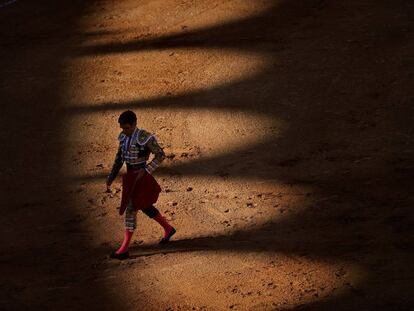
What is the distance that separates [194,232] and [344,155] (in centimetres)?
298

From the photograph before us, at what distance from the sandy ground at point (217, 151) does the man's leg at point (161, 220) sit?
189 mm

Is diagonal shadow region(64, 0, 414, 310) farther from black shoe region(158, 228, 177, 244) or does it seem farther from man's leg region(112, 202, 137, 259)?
man's leg region(112, 202, 137, 259)

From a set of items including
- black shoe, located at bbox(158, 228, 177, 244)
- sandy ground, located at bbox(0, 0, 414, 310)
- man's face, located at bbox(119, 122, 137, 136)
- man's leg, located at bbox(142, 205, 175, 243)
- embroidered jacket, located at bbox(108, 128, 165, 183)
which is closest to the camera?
sandy ground, located at bbox(0, 0, 414, 310)

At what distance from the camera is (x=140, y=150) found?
11188mm

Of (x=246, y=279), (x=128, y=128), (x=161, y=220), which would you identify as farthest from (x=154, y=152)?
(x=246, y=279)

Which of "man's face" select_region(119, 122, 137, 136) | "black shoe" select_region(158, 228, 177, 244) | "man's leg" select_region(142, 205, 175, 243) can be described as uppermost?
"man's face" select_region(119, 122, 137, 136)

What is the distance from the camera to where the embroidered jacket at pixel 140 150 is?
11.1 m

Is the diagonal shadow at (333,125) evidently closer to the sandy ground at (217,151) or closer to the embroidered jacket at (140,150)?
the sandy ground at (217,151)

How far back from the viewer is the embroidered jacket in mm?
11125

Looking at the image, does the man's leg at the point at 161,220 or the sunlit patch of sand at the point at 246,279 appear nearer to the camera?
the sunlit patch of sand at the point at 246,279

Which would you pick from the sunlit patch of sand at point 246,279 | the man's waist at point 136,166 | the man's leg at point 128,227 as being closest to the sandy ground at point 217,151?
the sunlit patch of sand at point 246,279

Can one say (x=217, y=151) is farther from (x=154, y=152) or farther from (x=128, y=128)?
(x=128, y=128)

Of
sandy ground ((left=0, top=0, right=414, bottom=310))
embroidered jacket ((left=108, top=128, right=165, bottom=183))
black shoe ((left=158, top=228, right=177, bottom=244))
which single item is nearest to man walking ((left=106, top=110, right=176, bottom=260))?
embroidered jacket ((left=108, top=128, right=165, bottom=183))

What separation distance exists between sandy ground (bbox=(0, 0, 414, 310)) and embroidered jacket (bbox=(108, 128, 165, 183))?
122cm
